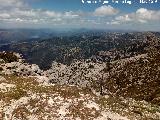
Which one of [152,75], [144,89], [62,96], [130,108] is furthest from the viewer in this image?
[152,75]

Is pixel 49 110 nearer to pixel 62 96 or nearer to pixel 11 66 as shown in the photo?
pixel 62 96

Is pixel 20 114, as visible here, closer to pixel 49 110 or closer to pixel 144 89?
pixel 49 110

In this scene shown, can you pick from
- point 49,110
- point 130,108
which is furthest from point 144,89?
point 49,110

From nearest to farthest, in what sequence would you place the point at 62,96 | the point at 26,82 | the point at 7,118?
the point at 7,118 → the point at 62,96 → the point at 26,82

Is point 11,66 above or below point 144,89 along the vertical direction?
above

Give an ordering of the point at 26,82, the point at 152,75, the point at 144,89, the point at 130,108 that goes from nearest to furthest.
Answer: the point at 130,108, the point at 26,82, the point at 144,89, the point at 152,75

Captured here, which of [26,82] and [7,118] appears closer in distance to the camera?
[7,118]

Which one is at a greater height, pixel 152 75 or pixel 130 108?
pixel 130 108

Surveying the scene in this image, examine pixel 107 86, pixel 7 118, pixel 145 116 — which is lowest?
pixel 107 86

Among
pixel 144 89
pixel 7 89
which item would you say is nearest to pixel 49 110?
pixel 7 89
